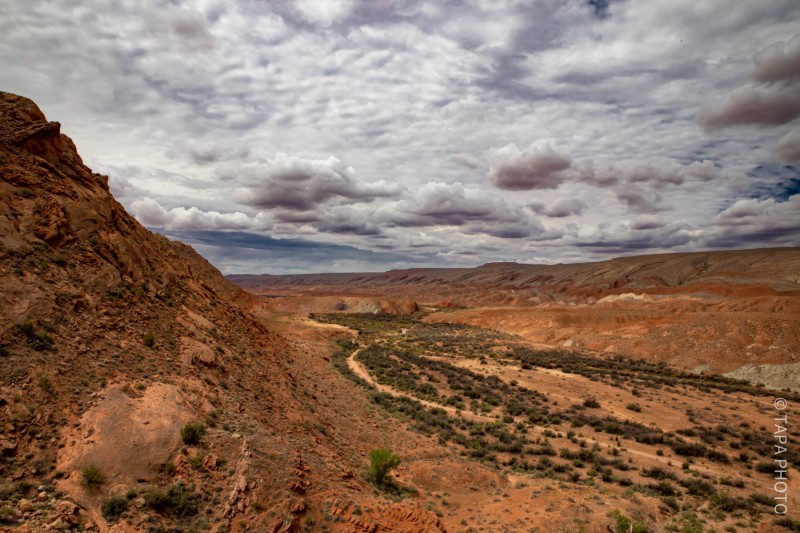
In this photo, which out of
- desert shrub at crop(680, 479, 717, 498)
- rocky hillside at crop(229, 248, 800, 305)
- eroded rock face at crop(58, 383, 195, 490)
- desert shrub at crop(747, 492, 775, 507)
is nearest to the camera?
eroded rock face at crop(58, 383, 195, 490)

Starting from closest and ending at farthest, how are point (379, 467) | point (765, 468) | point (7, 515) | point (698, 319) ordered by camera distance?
point (7, 515) < point (379, 467) < point (765, 468) < point (698, 319)

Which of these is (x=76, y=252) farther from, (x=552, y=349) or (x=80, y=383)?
(x=552, y=349)

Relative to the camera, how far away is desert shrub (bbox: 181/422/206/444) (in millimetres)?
9727

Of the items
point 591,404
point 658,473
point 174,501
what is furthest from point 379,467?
point 591,404

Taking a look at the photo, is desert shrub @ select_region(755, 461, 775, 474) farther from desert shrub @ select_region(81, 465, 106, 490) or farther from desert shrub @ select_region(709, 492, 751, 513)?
desert shrub @ select_region(81, 465, 106, 490)

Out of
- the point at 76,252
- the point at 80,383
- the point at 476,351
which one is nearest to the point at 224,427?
the point at 80,383

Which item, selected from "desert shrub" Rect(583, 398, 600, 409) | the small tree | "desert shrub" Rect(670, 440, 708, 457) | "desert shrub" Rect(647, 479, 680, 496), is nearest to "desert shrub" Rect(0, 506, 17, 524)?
the small tree

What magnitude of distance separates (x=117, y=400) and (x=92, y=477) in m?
2.28

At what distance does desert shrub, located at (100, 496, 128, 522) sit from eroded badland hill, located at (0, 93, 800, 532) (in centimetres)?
3

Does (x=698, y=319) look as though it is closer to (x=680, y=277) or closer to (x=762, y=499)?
(x=762, y=499)

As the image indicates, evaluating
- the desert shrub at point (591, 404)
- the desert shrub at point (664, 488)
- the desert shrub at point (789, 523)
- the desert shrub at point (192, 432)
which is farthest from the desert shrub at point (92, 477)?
the desert shrub at point (591, 404)

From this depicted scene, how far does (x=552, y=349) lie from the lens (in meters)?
50.8

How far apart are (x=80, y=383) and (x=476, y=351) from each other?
41.8 meters

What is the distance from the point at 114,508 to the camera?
770cm
